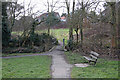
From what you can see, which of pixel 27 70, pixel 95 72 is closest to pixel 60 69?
pixel 27 70

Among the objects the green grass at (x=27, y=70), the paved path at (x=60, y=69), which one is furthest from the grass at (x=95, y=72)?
the green grass at (x=27, y=70)

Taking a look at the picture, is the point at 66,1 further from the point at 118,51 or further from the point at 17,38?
the point at 118,51

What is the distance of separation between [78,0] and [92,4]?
9.46 ft

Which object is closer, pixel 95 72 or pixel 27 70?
pixel 95 72

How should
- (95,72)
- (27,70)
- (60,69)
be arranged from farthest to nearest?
1. (60,69)
2. (27,70)
3. (95,72)

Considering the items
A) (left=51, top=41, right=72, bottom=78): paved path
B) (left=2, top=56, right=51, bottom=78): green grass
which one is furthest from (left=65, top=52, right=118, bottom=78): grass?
(left=2, top=56, right=51, bottom=78): green grass

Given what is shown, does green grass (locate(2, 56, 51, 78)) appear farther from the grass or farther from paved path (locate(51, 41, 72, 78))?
the grass

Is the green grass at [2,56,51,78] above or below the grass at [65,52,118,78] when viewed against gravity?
below

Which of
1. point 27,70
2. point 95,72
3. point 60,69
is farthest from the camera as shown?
point 60,69

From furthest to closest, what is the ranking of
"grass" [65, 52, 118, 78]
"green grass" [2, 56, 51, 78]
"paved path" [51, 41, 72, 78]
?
"paved path" [51, 41, 72, 78]
"green grass" [2, 56, 51, 78]
"grass" [65, 52, 118, 78]

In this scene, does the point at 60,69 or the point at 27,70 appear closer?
the point at 27,70

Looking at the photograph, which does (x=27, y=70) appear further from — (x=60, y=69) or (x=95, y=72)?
(x=95, y=72)

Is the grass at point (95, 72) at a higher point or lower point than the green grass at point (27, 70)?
higher

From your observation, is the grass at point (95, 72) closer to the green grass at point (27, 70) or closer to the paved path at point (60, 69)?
the paved path at point (60, 69)
